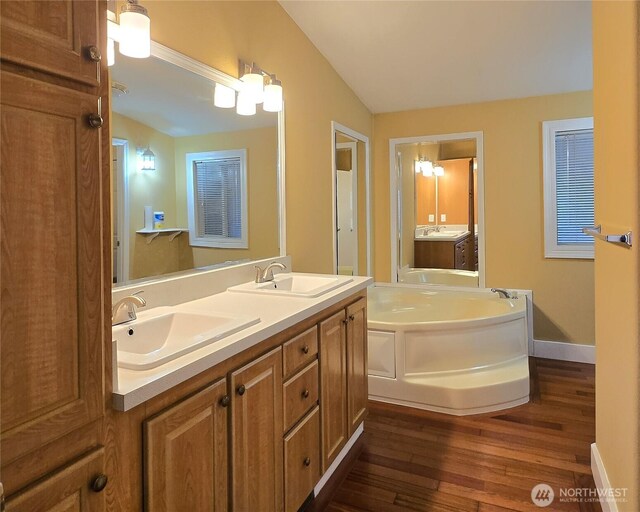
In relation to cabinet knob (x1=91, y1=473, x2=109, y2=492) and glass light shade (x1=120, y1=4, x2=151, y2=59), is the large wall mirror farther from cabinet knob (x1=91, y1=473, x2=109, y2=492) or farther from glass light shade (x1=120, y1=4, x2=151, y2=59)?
cabinet knob (x1=91, y1=473, x2=109, y2=492)

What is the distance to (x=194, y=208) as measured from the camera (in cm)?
214

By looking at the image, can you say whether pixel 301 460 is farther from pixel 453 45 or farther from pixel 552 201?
Result: pixel 552 201

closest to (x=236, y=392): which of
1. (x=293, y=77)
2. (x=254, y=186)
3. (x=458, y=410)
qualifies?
(x=254, y=186)

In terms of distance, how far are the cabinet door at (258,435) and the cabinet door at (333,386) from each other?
366 millimetres

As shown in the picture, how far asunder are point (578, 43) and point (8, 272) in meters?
3.48

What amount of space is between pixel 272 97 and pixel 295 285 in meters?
1.06

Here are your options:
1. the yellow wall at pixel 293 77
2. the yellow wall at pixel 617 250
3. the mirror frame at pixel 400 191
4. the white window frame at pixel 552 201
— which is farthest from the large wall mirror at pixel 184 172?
the white window frame at pixel 552 201

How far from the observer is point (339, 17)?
114 inches

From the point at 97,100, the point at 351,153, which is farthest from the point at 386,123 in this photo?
the point at 97,100

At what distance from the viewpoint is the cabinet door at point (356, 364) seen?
7.20 feet

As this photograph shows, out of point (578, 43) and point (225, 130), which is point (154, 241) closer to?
point (225, 130)

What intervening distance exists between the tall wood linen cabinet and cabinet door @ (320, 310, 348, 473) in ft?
3.57

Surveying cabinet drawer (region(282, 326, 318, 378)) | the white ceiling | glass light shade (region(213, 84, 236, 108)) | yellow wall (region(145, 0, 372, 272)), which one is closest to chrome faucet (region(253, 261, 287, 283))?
yellow wall (region(145, 0, 372, 272))

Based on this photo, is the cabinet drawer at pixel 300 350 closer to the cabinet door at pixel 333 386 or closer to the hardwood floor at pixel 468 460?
the cabinet door at pixel 333 386
